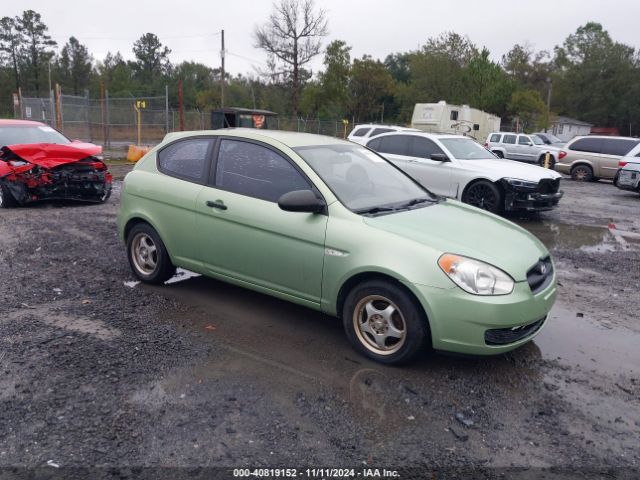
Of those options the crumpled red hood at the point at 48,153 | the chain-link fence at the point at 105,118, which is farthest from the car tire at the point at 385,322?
the chain-link fence at the point at 105,118

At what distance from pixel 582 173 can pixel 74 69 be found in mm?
67874

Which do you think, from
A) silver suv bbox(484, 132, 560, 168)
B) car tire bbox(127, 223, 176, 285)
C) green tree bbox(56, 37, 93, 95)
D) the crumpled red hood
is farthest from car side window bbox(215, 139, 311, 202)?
green tree bbox(56, 37, 93, 95)

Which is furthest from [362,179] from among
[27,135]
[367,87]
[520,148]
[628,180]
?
[367,87]

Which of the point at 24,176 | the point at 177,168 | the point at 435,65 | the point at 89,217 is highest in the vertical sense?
the point at 435,65

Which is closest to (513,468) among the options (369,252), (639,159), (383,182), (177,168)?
(369,252)

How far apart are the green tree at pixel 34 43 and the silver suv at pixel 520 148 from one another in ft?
196

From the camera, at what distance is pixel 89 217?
9320 millimetres

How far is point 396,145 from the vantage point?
11.6 meters

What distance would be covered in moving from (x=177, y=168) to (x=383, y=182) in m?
2.04

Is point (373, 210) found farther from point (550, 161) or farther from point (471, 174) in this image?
point (550, 161)

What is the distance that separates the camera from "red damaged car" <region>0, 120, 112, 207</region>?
948 centimetres

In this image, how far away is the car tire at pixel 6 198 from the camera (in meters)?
9.67

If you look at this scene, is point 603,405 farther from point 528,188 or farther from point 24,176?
point 24,176

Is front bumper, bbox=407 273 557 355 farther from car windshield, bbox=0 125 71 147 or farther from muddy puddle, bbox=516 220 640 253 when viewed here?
car windshield, bbox=0 125 71 147
